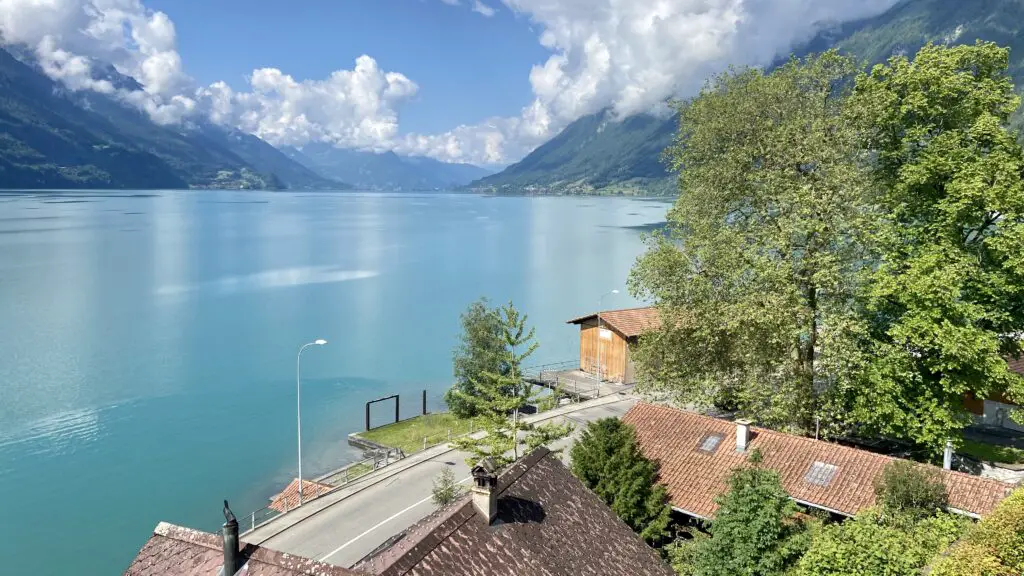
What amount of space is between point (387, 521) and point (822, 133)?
22.6 m

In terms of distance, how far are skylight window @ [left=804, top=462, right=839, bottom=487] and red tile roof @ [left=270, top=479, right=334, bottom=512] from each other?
1929cm

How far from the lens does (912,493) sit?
61.8 feet

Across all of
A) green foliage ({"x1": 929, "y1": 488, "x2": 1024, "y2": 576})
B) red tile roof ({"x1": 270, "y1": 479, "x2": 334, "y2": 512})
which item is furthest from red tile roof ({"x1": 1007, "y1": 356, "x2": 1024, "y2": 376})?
red tile roof ({"x1": 270, "y1": 479, "x2": 334, "y2": 512})

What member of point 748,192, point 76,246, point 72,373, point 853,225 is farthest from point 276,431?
point 76,246

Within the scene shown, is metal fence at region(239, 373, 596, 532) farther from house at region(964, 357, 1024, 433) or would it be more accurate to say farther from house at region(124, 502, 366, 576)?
house at region(964, 357, 1024, 433)

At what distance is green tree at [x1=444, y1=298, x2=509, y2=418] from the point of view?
42812 millimetres

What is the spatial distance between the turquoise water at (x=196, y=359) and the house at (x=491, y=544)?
22017 millimetres

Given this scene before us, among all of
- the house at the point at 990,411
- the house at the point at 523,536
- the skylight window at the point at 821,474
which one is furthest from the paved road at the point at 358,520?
the house at the point at 990,411

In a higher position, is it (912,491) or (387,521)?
(912,491)

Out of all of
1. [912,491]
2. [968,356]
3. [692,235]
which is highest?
[692,235]

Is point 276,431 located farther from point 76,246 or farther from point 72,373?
point 76,246

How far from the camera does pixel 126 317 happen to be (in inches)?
2842

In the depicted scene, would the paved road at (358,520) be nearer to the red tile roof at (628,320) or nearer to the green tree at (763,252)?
the green tree at (763,252)

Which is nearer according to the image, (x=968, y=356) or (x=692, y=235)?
(x=968, y=356)
